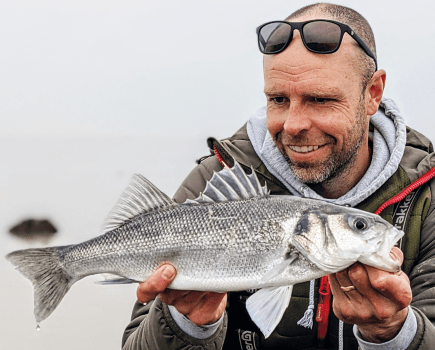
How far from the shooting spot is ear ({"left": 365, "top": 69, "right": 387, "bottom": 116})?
3486mm

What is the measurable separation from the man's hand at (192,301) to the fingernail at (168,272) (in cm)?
1

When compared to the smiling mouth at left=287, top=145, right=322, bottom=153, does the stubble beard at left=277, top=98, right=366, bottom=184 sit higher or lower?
lower

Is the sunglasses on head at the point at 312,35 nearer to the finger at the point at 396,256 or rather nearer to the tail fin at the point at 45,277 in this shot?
the finger at the point at 396,256

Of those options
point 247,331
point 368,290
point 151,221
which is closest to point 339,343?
point 247,331

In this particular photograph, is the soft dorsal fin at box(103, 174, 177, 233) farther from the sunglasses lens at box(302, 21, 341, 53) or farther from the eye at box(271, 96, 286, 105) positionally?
the sunglasses lens at box(302, 21, 341, 53)

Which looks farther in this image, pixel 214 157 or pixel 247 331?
pixel 214 157

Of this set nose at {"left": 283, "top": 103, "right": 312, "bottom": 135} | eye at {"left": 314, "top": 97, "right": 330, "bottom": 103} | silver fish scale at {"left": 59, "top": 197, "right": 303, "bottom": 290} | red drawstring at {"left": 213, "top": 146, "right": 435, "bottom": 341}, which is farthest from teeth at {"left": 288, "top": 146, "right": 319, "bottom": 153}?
silver fish scale at {"left": 59, "top": 197, "right": 303, "bottom": 290}

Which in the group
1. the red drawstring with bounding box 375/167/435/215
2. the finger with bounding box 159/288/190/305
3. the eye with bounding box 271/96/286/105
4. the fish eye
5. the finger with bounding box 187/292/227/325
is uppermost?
the eye with bounding box 271/96/286/105

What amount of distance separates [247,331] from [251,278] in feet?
3.49

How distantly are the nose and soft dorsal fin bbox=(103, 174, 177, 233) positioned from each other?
0.88m

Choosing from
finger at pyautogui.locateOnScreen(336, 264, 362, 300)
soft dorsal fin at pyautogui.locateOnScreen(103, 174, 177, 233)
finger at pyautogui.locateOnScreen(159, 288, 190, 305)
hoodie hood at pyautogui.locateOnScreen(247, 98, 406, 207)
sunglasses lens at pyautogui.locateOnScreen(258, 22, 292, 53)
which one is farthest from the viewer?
hoodie hood at pyautogui.locateOnScreen(247, 98, 406, 207)

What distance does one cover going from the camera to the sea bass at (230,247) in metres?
2.46

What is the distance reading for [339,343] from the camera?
3.27 m

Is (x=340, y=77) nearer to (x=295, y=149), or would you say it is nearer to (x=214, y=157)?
(x=295, y=149)
